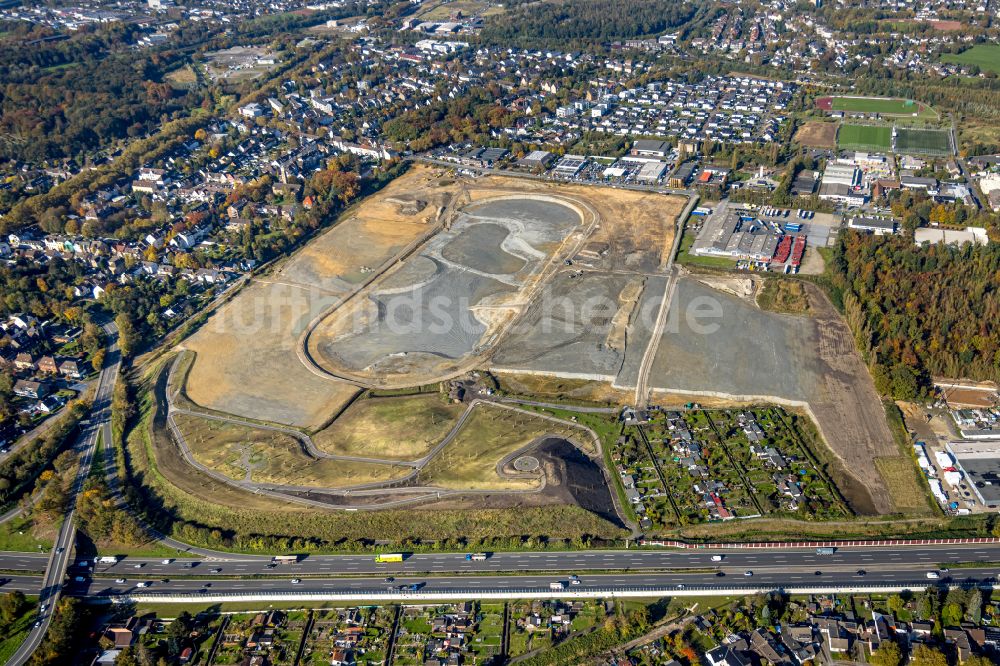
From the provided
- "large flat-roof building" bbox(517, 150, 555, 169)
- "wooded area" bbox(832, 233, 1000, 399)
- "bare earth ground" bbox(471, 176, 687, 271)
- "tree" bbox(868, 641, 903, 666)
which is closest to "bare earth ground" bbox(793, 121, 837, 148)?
"bare earth ground" bbox(471, 176, 687, 271)

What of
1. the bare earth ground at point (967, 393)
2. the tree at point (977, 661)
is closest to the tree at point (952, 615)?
the tree at point (977, 661)

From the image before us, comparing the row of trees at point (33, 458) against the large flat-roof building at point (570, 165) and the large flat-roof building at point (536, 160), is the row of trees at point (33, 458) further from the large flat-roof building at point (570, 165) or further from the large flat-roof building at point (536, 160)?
the large flat-roof building at point (570, 165)

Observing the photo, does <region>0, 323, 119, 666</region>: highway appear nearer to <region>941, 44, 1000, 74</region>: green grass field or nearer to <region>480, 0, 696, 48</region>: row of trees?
<region>480, 0, 696, 48</region>: row of trees

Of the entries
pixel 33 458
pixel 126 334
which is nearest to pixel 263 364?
pixel 126 334

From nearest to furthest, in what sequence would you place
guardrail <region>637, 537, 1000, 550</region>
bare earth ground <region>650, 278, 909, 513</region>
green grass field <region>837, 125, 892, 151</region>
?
guardrail <region>637, 537, 1000, 550</region> < bare earth ground <region>650, 278, 909, 513</region> < green grass field <region>837, 125, 892, 151</region>

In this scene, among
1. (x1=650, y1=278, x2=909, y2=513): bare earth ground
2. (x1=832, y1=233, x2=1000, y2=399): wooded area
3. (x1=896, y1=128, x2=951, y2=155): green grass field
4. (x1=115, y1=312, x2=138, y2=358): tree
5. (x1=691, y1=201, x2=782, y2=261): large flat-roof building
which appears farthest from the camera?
(x1=896, y1=128, x2=951, y2=155): green grass field

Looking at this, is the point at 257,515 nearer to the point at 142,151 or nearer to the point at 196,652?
the point at 196,652
